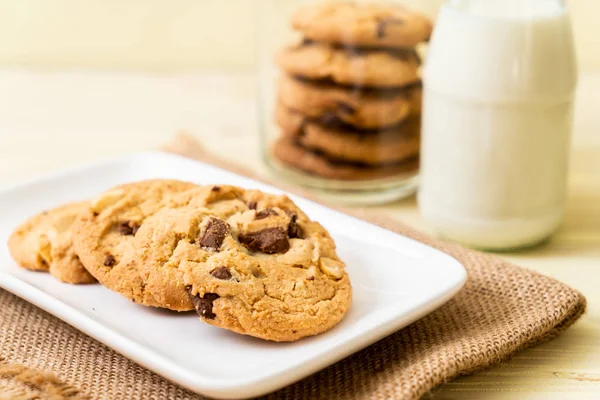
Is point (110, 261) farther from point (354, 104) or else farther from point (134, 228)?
point (354, 104)

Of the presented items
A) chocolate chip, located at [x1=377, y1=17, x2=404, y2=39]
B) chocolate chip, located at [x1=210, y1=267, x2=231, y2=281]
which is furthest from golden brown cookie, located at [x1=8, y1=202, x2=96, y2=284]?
chocolate chip, located at [x1=377, y1=17, x2=404, y2=39]

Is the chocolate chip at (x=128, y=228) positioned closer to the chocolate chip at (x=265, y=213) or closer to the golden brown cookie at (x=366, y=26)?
the chocolate chip at (x=265, y=213)

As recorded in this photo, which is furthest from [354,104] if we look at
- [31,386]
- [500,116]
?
[31,386]

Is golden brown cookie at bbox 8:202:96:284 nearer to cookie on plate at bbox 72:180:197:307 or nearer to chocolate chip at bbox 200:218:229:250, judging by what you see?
cookie on plate at bbox 72:180:197:307

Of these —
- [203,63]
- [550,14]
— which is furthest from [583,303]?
[203,63]

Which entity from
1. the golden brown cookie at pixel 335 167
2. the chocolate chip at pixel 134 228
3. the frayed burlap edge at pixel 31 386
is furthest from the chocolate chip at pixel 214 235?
the golden brown cookie at pixel 335 167

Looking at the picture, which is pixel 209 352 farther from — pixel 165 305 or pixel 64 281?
pixel 64 281
